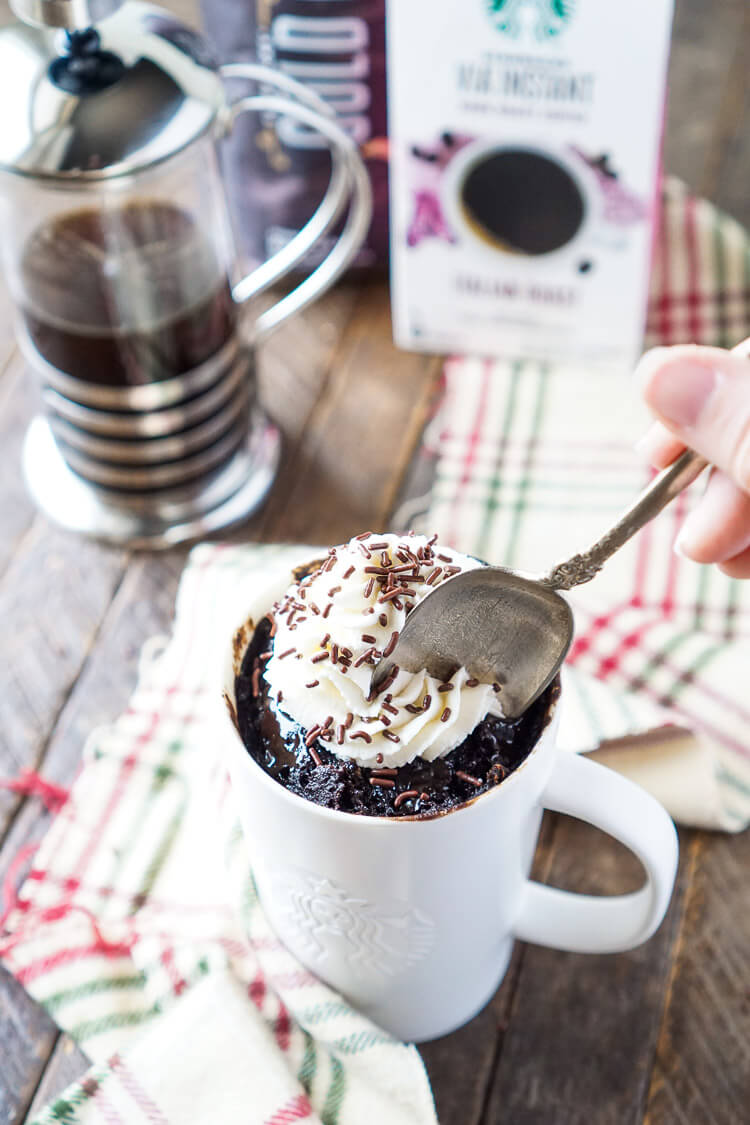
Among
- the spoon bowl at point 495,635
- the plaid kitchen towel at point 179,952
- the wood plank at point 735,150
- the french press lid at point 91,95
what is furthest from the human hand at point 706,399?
the wood plank at point 735,150

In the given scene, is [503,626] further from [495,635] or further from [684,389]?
[684,389]

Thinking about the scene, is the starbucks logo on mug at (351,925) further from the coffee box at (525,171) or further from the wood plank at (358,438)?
the coffee box at (525,171)

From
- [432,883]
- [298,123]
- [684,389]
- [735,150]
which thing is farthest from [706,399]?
[735,150]

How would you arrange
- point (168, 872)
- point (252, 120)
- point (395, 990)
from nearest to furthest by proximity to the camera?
point (395, 990) → point (168, 872) → point (252, 120)

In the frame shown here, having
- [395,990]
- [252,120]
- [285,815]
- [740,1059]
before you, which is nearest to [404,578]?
[285,815]

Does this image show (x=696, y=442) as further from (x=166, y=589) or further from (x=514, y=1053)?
(x=166, y=589)

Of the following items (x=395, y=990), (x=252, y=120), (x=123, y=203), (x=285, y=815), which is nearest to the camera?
(x=285, y=815)
